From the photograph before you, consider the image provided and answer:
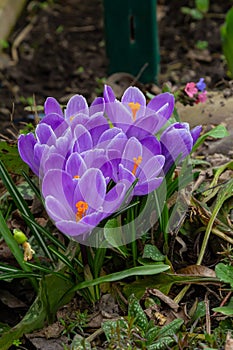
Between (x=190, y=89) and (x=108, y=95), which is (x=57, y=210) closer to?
(x=108, y=95)

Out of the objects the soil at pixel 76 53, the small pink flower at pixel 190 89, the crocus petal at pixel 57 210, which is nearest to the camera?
the crocus petal at pixel 57 210

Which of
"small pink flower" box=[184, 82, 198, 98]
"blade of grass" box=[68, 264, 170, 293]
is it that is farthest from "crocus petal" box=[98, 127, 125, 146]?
"small pink flower" box=[184, 82, 198, 98]

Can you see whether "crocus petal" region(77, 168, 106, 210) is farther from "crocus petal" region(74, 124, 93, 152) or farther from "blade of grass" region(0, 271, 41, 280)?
"blade of grass" region(0, 271, 41, 280)

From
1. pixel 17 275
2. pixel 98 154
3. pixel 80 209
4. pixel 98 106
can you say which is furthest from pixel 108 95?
pixel 17 275

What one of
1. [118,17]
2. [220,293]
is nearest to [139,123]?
[220,293]

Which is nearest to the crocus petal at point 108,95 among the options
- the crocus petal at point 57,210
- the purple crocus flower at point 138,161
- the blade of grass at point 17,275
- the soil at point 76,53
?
the purple crocus flower at point 138,161

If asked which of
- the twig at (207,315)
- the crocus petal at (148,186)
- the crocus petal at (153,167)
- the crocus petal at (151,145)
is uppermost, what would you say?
the crocus petal at (151,145)

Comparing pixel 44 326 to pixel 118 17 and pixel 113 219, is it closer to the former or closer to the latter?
pixel 113 219

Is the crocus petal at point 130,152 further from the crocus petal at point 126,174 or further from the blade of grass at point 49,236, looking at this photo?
the blade of grass at point 49,236
